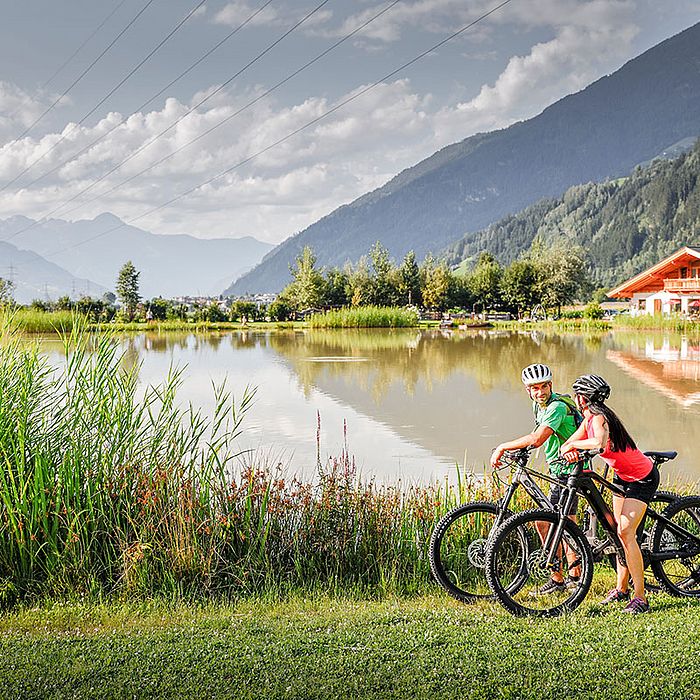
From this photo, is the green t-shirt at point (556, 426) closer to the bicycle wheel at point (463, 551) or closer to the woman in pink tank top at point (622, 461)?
the woman in pink tank top at point (622, 461)

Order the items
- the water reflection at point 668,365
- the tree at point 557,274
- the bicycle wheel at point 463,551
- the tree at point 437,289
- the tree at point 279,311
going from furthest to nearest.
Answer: the tree at point 437,289
the tree at point 557,274
the tree at point 279,311
the water reflection at point 668,365
the bicycle wheel at point 463,551

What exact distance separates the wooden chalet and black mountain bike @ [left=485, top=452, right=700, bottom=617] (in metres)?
40.4

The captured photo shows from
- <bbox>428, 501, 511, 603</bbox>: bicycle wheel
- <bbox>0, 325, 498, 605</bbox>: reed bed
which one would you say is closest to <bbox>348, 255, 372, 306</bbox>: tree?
<bbox>0, 325, 498, 605</bbox>: reed bed

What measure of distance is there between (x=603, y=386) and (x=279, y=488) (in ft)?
8.55

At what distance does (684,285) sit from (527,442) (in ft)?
148

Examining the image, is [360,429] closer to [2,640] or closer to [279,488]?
[279,488]

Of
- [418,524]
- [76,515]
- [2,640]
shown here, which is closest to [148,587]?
[76,515]

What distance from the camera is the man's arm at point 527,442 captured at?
4.63 m

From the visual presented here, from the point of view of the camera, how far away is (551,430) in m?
4.80

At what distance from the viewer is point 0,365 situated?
6.09 metres

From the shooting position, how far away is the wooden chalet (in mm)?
45812

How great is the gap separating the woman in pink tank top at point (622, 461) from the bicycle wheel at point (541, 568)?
24cm

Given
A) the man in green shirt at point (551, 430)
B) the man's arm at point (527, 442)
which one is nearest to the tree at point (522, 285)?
the man in green shirt at point (551, 430)

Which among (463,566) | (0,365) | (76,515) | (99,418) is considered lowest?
(463,566)
